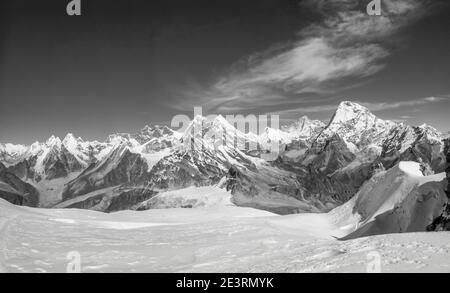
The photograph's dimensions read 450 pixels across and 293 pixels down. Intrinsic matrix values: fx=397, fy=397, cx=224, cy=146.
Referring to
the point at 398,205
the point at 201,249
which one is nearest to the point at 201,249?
the point at 201,249

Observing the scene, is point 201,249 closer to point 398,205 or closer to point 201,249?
point 201,249

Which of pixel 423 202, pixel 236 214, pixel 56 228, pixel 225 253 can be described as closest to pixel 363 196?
pixel 423 202

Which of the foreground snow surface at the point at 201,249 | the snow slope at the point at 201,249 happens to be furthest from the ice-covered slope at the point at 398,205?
the foreground snow surface at the point at 201,249

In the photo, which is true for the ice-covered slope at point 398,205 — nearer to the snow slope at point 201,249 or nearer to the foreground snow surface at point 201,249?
the snow slope at point 201,249

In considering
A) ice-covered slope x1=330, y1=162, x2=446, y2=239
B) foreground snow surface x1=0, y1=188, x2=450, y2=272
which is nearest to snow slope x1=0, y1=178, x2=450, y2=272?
foreground snow surface x1=0, y1=188, x2=450, y2=272

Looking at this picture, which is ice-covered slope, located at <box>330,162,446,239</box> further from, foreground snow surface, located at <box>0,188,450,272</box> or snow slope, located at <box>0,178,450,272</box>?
foreground snow surface, located at <box>0,188,450,272</box>

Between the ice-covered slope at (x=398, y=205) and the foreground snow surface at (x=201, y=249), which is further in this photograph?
the ice-covered slope at (x=398, y=205)

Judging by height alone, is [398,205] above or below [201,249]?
above
